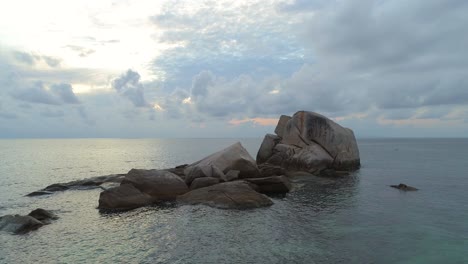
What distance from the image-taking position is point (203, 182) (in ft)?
98.4

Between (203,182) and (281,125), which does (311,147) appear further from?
(203,182)

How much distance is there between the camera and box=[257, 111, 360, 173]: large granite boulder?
43.6m

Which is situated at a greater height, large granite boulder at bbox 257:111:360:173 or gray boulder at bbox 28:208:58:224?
large granite boulder at bbox 257:111:360:173

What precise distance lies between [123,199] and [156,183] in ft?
12.0

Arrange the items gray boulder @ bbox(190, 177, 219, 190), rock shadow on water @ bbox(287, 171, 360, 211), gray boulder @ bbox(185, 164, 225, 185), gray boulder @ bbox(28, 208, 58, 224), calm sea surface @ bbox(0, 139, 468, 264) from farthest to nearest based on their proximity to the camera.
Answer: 1. gray boulder @ bbox(185, 164, 225, 185)
2. gray boulder @ bbox(190, 177, 219, 190)
3. rock shadow on water @ bbox(287, 171, 360, 211)
4. gray boulder @ bbox(28, 208, 58, 224)
5. calm sea surface @ bbox(0, 139, 468, 264)

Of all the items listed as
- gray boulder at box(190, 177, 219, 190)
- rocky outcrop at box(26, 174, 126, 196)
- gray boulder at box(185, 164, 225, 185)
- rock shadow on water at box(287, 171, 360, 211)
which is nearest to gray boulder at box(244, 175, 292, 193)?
rock shadow on water at box(287, 171, 360, 211)

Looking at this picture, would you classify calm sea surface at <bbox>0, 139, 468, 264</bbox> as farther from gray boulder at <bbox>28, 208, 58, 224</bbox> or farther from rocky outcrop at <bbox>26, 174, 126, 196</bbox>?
rocky outcrop at <bbox>26, 174, 126, 196</bbox>

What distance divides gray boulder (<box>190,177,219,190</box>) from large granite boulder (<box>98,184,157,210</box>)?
483 cm

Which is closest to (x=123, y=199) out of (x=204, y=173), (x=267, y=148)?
(x=204, y=173)

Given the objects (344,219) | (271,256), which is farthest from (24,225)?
(344,219)

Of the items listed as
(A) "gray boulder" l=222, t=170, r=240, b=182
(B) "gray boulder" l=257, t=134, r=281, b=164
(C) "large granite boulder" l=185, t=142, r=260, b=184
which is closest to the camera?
(A) "gray boulder" l=222, t=170, r=240, b=182

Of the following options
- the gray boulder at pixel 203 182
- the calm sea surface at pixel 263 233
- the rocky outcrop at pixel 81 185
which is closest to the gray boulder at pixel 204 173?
the gray boulder at pixel 203 182

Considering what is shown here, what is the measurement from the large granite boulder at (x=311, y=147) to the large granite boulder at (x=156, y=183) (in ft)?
64.3

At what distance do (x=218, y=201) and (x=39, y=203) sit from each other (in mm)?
16387
